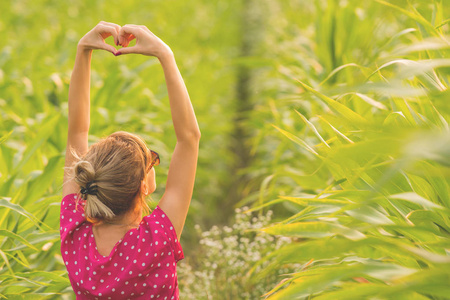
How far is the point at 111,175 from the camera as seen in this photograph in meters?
1.29

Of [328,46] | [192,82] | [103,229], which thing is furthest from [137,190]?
[192,82]

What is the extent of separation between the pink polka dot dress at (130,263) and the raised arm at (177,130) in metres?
0.04

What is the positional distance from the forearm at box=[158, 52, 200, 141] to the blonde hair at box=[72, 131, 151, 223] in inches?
5.3

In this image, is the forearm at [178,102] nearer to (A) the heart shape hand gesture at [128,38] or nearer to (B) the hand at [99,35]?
(A) the heart shape hand gesture at [128,38]

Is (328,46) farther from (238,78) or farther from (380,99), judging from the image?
(238,78)

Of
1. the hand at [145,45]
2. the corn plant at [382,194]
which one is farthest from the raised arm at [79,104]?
the corn plant at [382,194]

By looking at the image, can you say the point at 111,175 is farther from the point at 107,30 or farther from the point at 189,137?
the point at 107,30

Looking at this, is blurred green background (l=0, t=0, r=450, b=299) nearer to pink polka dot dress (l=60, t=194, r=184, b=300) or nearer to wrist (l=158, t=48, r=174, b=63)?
pink polka dot dress (l=60, t=194, r=184, b=300)

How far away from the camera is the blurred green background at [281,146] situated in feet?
3.52

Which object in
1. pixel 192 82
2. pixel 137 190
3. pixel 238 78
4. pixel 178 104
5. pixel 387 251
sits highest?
pixel 178 104

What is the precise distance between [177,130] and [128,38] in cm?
30

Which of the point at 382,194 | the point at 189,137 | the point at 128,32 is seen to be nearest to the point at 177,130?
the point at 189,137

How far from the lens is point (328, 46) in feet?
11.5

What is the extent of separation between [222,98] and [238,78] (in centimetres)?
139
